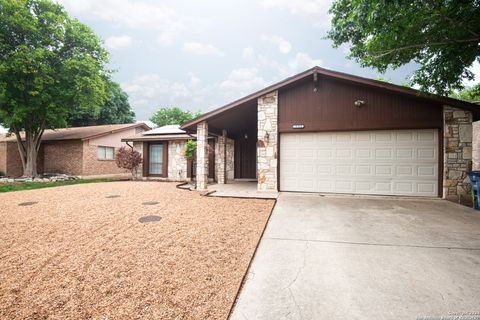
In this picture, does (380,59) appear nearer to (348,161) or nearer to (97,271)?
(348,161)

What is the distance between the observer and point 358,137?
292 inches

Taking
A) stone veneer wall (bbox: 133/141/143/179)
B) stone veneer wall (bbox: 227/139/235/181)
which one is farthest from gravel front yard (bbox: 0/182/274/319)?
stone veneer wall (bbox: 133/141/143/179)

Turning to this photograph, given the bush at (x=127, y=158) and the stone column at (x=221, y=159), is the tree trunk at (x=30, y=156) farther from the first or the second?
the stone column at (x=221, y=159)

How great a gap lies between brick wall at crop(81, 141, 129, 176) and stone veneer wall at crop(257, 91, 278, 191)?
1424cm

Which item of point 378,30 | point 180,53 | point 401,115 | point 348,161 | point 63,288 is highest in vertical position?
point 180,53

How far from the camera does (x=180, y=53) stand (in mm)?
76938

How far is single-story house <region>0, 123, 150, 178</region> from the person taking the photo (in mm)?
15406

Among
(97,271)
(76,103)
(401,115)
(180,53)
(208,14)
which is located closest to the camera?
(97,271)

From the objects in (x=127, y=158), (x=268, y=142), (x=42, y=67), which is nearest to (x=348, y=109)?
(x=268, y=142)

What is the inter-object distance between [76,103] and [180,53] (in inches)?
2843

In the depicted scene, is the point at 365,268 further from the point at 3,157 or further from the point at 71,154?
the point at 3,157

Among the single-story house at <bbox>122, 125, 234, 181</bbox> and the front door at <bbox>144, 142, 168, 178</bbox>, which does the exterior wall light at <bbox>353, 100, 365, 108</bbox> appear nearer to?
the single-story house at <bbox>122, 125, 234, 181</bbox>

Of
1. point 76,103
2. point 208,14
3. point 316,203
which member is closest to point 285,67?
point 208,14

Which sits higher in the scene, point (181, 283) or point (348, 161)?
point (348, 161)
